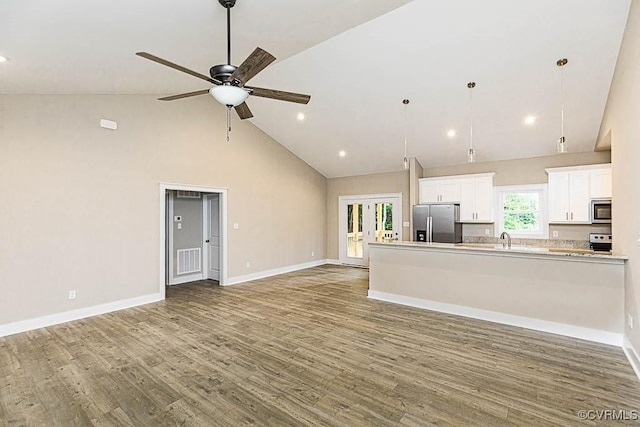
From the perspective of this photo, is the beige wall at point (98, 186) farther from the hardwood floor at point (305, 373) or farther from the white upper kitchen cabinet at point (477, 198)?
the white upper kitchen cabinet at point (477, 198)

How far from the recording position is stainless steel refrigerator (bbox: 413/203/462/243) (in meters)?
6.57

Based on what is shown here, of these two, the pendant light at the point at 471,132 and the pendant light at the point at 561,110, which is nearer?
the pendant light at the point at 561,110

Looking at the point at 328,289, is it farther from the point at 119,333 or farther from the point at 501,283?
the point at 119,333

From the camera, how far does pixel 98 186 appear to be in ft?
15.3

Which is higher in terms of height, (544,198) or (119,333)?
(544,198)

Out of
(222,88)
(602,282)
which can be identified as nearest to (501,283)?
(602,282)

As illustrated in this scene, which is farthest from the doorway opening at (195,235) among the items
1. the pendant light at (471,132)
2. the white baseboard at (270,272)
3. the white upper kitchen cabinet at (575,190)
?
the white upper kitchen cabinet at (575,190)

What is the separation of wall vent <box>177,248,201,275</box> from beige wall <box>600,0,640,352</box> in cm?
707

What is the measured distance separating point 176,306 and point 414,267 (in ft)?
12.6

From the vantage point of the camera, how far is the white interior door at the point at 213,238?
22.7 ft

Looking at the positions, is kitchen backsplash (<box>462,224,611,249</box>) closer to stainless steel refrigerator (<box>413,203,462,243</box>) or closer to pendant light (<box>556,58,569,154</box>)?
stainless steel refrigerator (<box>413,203,462,243</box>)

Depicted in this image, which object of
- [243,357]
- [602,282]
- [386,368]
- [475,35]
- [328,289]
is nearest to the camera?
[386,368]

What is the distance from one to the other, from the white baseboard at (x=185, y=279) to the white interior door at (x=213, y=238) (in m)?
0.20

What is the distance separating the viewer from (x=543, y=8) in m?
3.34
